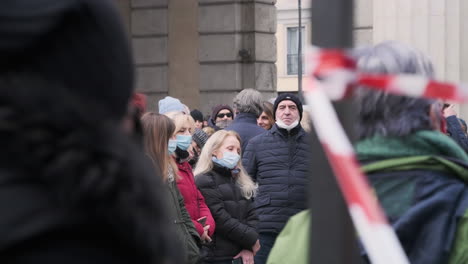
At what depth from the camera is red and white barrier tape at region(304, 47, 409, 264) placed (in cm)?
193

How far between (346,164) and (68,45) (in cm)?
65

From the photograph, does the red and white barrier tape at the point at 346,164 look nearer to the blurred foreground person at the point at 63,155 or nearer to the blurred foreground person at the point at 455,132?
the blurred foreground person at the point at 63,155

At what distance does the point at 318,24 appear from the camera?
2.15 m

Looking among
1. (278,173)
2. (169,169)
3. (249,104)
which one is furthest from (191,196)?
(249,104)

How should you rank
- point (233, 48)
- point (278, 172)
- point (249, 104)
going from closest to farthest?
point (278, 172)
point (249, 104)
point (233, 48)

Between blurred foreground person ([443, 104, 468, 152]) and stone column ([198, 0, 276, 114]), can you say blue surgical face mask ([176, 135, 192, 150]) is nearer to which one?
blurred foreground person ([443, 104, 468, 152])

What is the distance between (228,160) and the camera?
8.12 metres

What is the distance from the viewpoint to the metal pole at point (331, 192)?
6.99 feet

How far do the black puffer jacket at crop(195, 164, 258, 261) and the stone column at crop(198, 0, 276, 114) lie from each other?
954cm

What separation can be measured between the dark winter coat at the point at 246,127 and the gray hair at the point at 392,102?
7.08m

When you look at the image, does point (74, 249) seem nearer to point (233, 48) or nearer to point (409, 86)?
point (409, 86)

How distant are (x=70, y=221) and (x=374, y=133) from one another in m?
1.81

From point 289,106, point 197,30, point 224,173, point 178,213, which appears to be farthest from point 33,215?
point 197,30

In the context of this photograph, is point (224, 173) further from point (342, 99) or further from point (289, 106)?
point (342, 99)
